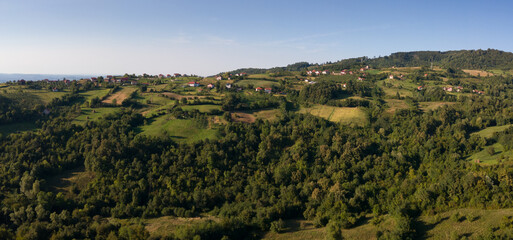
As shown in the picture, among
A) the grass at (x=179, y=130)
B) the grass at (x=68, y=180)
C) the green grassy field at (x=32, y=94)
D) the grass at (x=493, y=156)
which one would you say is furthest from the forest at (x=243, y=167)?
the green grassy field at (x=32, y=94)

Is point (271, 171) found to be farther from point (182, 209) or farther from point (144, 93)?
point (144, 93)

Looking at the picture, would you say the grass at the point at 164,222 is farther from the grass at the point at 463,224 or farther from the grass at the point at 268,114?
the grass at the point at 268,114

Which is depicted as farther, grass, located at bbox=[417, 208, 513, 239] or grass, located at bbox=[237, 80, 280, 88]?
grass, located at bbox=[237, 80, 280, 88]

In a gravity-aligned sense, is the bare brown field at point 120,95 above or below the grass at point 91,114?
above

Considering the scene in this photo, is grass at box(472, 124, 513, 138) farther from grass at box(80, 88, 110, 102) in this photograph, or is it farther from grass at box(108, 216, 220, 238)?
grass at box(80, 88, 110, 102)

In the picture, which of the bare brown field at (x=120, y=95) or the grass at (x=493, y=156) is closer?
the grass at (x=493, y=156)

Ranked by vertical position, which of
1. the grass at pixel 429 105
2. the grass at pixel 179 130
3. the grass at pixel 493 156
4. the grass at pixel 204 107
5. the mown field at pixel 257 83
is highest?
the mown field at pixel 257 83

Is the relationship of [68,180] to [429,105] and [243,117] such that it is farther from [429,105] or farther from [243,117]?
[429,105]

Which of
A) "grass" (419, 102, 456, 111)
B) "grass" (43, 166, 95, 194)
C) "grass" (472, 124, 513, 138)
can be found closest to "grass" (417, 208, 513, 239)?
"grass" (472, 124, 513, 138)
